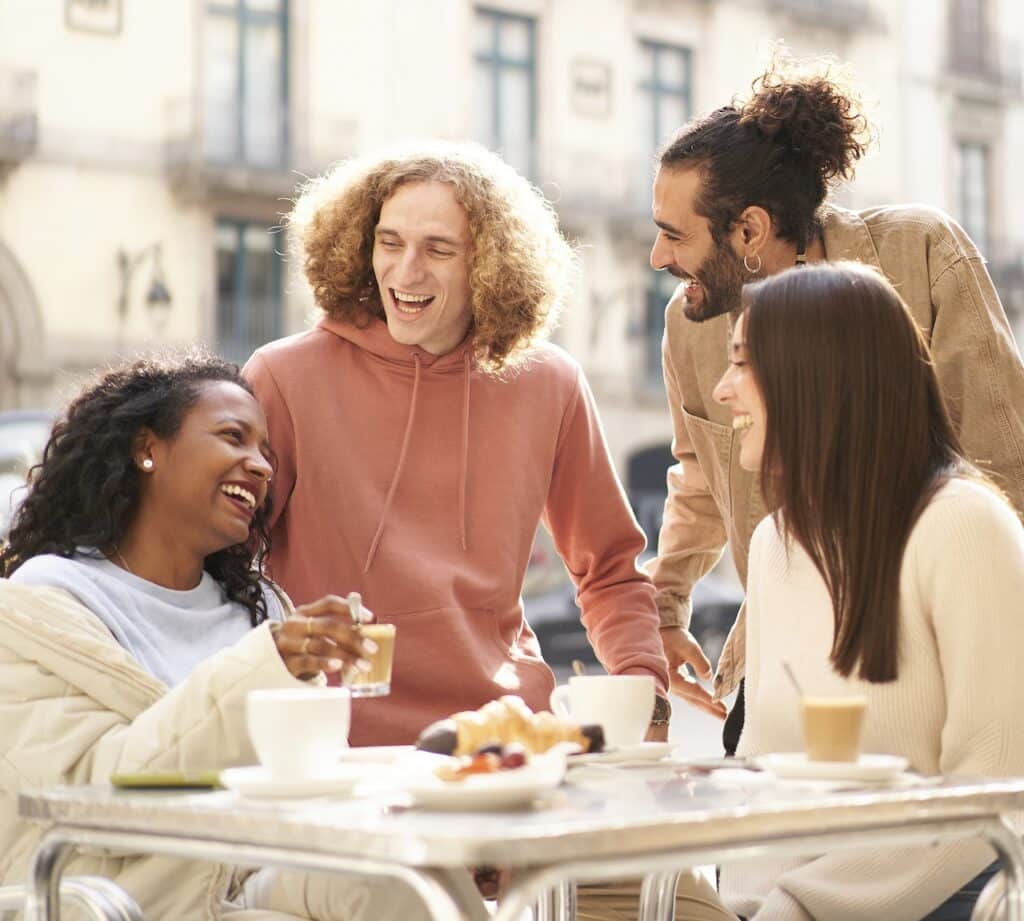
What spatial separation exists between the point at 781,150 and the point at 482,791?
1818 millimetres

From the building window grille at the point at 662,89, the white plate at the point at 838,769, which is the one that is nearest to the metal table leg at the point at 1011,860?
the white plate at the point at 838,769

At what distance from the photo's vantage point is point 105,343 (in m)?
15.6

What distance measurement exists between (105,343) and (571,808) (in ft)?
47.7

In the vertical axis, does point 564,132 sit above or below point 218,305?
above

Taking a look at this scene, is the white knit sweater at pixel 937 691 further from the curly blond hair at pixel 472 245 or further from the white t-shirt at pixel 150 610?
the curly blond hair at pixel 472 245

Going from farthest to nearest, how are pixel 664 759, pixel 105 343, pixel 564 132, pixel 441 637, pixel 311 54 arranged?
1. pixel 564 132
2. pixel 311 54
3. pixel 105 343
4. pixel 441 637
5. pixel 664 759

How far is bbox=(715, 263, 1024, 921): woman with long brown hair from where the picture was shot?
202 centimetres

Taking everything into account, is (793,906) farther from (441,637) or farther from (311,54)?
(311,54)

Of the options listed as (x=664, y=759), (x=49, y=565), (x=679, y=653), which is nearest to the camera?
(x=664, y=759)

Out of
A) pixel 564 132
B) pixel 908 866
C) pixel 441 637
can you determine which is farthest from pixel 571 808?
pixel 564 132

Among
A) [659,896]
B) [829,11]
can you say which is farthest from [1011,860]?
[829,11]

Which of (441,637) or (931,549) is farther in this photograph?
(441,637)

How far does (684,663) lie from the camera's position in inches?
131

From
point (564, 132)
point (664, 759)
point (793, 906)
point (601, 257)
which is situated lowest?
point (793, 906)
